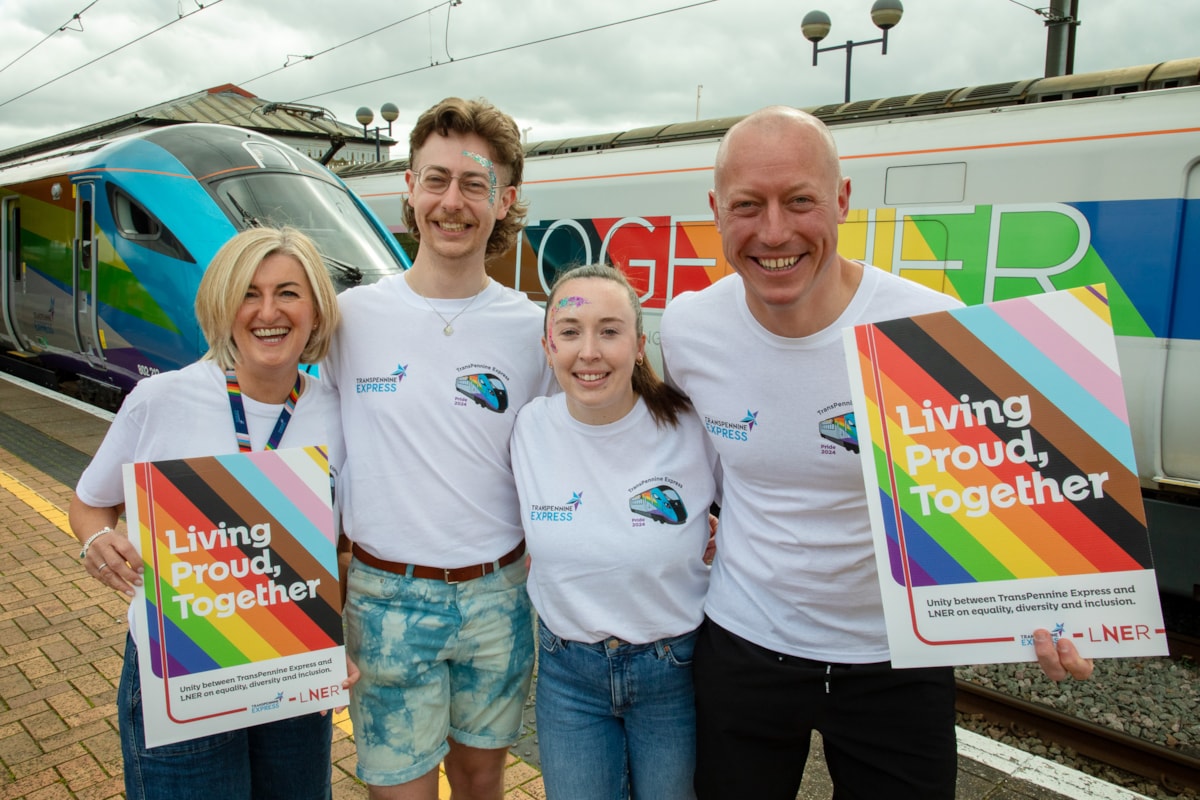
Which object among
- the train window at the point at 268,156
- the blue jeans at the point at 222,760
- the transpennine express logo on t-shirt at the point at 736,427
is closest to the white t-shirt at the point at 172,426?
the blue jeans at the point at 222,760

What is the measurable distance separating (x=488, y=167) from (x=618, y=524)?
1.06 m

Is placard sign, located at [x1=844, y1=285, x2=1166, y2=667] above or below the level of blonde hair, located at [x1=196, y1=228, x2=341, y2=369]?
below

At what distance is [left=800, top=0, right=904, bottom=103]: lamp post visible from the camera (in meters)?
9.41

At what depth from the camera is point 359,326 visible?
2.32 metres

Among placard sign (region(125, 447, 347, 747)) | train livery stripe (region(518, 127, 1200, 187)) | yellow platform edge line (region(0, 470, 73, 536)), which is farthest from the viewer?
yellow platform edge line (region(0, 470, 73, 536))

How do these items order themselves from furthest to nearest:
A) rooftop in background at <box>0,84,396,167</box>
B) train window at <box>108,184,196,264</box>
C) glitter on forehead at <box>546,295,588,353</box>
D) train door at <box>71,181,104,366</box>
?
rooftop in background at <box>0,84,396,167</box> → train door at <box>71,181,104,366</box> → train window at <box>108,184,196,264</box> → glitter on forehead at <box>546,295,588,353</box>

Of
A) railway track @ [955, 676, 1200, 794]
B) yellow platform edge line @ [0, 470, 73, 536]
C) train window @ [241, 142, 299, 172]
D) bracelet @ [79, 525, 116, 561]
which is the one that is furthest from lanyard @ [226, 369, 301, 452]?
train window @ [241, 142, 299, 172]

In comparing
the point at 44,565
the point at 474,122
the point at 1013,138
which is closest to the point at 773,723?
the point at 474,122

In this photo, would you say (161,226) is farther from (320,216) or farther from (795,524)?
(795,524)

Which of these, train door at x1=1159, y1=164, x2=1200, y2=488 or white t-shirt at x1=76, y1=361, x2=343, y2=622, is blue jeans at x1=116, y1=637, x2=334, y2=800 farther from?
train door at x1=1159, y1=164, x2=1200, y2=488

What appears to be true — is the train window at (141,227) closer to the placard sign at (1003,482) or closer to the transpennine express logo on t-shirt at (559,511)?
the transpennine express logo on t-shirt at (559,511)

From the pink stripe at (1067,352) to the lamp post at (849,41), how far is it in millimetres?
8975

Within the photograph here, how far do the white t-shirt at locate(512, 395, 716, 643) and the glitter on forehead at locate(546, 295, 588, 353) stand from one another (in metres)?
0.17

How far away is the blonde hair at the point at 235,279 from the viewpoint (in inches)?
80.1
